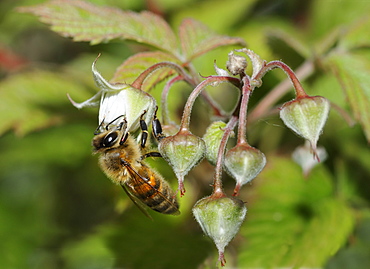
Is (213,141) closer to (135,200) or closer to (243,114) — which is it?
(243,114)

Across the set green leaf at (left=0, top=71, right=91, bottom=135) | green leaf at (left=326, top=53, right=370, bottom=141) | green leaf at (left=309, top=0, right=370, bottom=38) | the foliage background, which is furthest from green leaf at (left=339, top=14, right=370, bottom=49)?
green leaf at (left=0, top=71, right=91, bottom=135)

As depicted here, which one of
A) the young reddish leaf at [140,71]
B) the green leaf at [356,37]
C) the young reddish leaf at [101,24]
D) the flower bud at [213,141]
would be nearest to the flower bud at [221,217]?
the flower bud at [213,141]

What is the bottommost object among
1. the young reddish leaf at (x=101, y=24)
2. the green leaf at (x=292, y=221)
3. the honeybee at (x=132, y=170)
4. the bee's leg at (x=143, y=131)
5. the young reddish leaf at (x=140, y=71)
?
the green leaf at (x=292, y=221)

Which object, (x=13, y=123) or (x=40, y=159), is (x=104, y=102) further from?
(x=40, y=159)

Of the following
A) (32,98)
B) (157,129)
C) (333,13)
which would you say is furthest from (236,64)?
(333,13)

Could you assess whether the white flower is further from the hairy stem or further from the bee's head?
the hairy stem

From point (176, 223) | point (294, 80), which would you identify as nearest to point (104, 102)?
point (294, 80)

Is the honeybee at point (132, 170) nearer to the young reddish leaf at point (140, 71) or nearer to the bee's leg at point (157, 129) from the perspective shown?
the bee's leg at point (157, 129)
